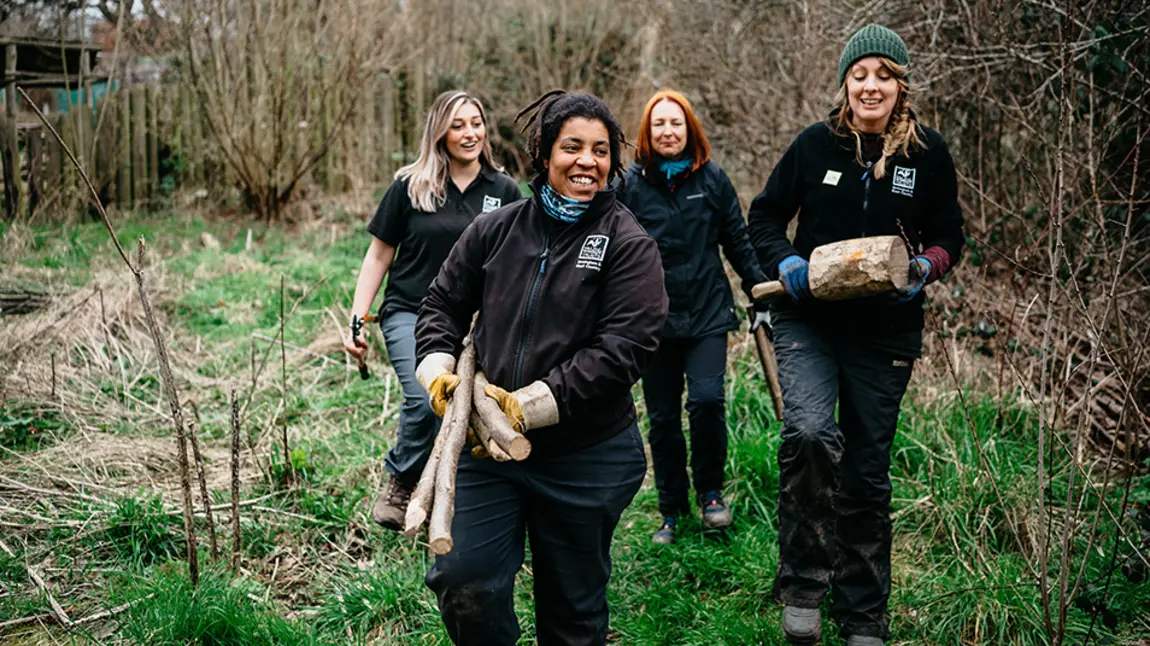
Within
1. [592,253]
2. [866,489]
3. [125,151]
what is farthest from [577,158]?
[125,151]

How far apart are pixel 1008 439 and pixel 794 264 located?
2.23 metres

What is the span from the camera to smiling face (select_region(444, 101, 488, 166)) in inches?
177

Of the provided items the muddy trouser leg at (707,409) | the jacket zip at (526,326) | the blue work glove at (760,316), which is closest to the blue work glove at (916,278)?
the blue work glove at (760,316)

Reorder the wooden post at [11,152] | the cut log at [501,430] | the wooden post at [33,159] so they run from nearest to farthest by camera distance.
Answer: the cut log at [501,430], the wooden post at [11,152], the wooden post at [33,159]

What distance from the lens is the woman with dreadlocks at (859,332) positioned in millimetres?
3367

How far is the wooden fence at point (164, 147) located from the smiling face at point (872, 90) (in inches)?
364

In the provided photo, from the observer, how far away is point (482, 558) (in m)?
2.62

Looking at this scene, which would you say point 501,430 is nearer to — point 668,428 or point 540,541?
point 540,541

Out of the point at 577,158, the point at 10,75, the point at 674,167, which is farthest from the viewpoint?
the point at 10,75

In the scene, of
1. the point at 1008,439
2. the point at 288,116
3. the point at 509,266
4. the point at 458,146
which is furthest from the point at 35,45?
the point at 1008,439

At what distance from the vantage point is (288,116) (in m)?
11.7

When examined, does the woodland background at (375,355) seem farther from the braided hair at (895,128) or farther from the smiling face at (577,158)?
the smiling face at (577,158)

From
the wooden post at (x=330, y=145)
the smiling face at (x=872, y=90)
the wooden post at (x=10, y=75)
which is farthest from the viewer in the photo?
the wooden post at (x=330, y=145)

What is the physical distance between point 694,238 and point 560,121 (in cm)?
183
